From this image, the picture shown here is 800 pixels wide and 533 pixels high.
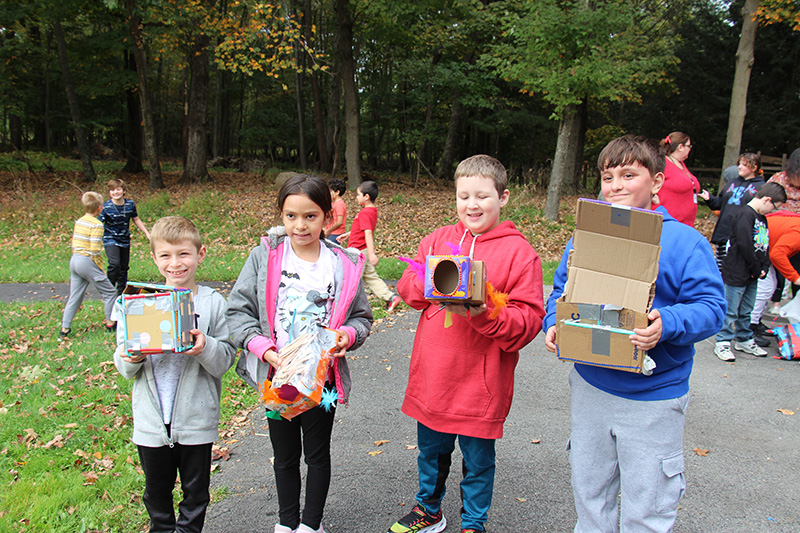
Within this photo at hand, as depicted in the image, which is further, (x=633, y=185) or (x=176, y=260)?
(x=176, y=260)

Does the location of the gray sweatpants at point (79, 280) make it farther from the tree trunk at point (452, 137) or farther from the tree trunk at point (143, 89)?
the tree trunk at point (452, 137)

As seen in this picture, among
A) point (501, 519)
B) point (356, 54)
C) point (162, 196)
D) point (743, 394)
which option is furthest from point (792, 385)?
point (356, 54)

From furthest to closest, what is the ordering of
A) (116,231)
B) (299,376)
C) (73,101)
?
(73,101) < (116,231) < (299,376)

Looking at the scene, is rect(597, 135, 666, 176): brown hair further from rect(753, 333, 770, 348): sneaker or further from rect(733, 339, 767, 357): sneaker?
rect(753, 333, 770, 348): sneaker

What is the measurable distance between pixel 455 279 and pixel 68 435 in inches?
151

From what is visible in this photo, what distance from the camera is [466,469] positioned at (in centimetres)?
295

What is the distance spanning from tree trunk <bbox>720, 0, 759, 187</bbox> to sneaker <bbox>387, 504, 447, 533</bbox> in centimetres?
1602

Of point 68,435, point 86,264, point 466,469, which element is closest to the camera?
point 466,469

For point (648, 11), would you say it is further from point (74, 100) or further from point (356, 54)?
point (74, 100)

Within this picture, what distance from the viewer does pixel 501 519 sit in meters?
3.23

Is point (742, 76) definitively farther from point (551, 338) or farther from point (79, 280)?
point (79, 280)

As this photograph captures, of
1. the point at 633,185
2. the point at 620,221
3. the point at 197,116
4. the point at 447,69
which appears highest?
the point at 447,69

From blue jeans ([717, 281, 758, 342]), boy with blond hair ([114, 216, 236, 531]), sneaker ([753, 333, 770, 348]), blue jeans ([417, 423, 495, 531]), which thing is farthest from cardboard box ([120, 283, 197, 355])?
sneaker ([753, 333, 770, 348])

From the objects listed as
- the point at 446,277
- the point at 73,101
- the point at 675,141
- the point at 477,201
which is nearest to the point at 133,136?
the point at 73,101
